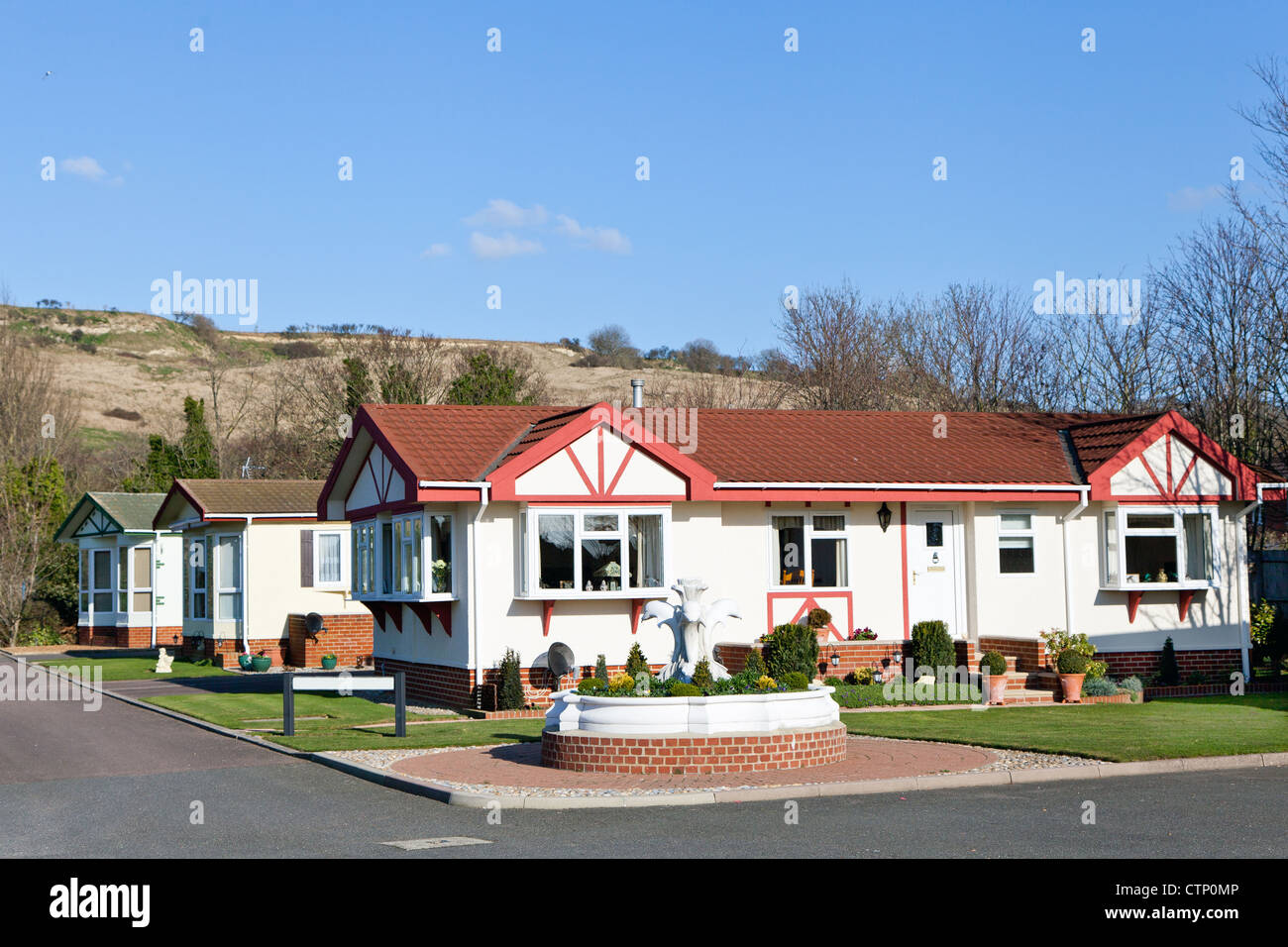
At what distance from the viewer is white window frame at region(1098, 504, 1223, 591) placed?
23.0m

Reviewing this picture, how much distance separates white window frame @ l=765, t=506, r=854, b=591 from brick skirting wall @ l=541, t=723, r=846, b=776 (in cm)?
859

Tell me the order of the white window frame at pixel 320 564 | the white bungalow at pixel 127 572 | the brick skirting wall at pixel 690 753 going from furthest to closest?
the white bungalow at pixel 127 572 → the white window frame at pixel 320 564 → the brick skirting wall at pixel 690 753

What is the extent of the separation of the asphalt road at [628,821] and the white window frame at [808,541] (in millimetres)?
9583

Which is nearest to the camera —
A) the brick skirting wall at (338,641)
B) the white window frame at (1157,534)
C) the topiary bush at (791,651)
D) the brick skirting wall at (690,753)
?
the brick skirting wall at (690,753)

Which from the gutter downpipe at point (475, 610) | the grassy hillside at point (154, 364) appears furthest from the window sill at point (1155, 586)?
the grassy hillside at point (154, 364)

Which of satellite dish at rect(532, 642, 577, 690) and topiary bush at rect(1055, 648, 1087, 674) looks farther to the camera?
topiary bush at rect(1055, 648, 1087, 674)

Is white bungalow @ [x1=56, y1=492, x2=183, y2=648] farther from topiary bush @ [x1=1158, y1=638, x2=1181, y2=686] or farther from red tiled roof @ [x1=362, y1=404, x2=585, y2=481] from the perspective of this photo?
topiary bush @ [x1=1158, y1=638, x2=1181, y2=686]

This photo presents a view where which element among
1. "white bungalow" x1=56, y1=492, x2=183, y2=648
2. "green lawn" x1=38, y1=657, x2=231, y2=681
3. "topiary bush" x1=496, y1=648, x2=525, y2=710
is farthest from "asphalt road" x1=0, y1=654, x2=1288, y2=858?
"white bungalow" x1=56, y1=492, x2=183, y2=648

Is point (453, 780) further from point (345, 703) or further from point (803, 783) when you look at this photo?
point (345, 703)

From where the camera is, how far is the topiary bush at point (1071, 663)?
68.8 ft

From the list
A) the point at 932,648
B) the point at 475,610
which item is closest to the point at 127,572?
the point at 475,610

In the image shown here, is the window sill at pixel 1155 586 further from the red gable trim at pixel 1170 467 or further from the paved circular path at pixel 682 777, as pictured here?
the paved circular path at pixel 682 777

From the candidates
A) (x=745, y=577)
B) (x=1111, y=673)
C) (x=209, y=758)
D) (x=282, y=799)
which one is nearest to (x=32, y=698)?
(x=209, y=758)

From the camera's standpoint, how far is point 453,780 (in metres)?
13.3
